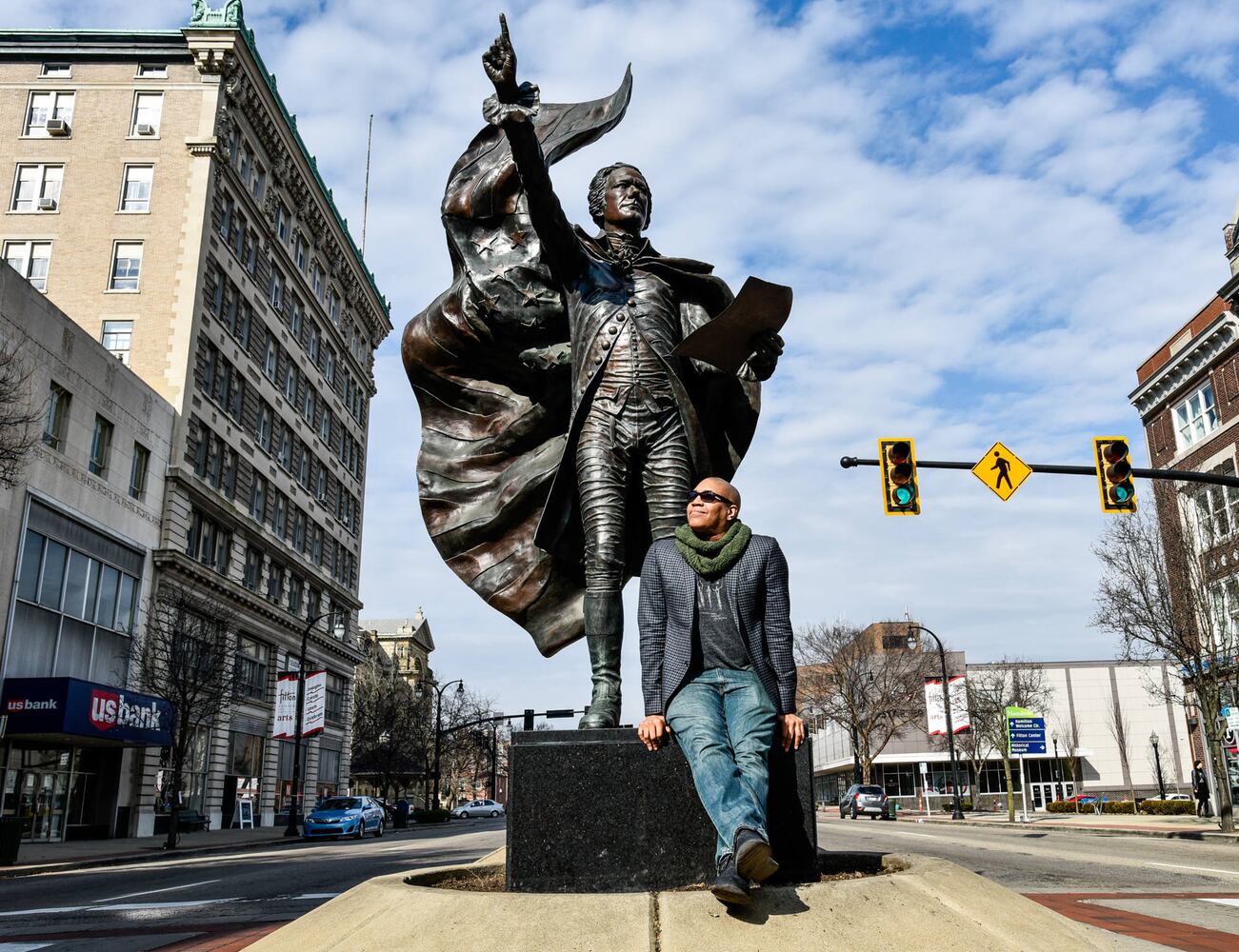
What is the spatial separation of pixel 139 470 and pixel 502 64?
30.8m

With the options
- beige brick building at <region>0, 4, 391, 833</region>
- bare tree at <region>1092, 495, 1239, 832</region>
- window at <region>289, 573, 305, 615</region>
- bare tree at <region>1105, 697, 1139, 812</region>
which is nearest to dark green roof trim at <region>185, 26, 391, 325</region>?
beige brick building at <region>0, 4, 391, 833</region>

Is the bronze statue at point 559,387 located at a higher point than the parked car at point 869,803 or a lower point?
higher

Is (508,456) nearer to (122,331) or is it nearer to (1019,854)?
(1019,854)

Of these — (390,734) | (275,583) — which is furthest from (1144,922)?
(390,734)

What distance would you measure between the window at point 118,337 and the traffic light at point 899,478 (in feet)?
93.8

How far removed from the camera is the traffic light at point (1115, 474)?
1465 cm

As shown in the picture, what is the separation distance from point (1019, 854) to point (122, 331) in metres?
31.7

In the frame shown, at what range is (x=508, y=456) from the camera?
607 cm

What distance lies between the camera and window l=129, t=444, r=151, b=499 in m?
31.2

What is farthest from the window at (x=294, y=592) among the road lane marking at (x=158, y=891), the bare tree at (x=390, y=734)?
the road lane marking at (x=158, y=891)

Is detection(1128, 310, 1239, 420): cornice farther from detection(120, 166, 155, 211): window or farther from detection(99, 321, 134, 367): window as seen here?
detection(120, 166, 155, 211): window

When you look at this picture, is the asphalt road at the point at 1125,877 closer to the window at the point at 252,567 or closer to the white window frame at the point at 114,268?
the window at the point at 252,567

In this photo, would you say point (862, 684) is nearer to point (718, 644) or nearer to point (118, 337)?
point (118, 337)

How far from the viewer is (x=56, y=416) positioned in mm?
27000
